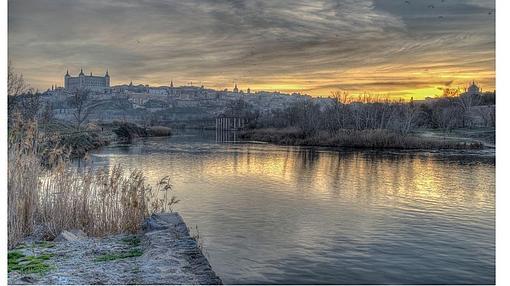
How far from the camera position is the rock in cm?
787

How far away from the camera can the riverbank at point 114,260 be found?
19.9ft

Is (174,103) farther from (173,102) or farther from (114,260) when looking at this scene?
(114,260)

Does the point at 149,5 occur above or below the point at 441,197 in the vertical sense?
above

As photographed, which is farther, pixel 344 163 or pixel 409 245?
pixel 344 163

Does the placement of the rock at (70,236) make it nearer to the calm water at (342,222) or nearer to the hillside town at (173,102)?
the calm water at (342,222)

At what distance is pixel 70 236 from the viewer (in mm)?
8008

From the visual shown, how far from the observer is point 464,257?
938 cm

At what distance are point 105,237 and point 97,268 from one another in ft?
7.19

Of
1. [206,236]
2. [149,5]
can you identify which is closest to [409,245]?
[206,236]

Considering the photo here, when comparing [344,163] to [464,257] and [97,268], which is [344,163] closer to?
[464,257]

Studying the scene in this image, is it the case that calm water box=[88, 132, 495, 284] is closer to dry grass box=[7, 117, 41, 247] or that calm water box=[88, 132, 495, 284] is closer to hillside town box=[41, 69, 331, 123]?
dry grass box=[7, 117, 41, 247]

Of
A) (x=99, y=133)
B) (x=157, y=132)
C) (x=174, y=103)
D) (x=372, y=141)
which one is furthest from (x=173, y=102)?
(x=372, y=141)

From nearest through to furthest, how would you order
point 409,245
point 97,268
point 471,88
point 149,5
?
point 97,268 < point 409,245 < point 149,5 < point 471,88

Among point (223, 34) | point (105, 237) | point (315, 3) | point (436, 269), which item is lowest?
point (436, 269)
